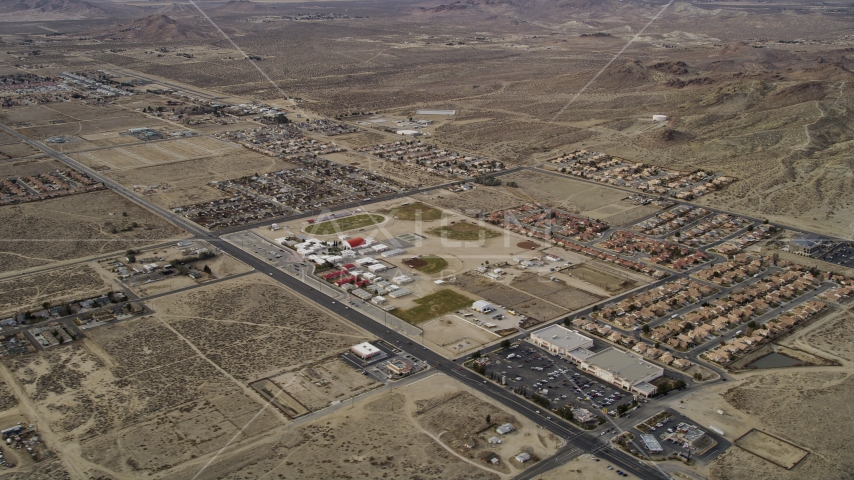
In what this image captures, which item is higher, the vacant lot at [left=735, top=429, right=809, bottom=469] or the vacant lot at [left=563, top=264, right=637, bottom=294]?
the vacant lot at [left=563, top=264, right=637, bottom=294]

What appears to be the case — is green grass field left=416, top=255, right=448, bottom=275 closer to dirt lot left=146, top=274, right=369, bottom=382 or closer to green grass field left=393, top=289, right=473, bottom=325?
green grass field left=393, top=289, right=473, bottom=325

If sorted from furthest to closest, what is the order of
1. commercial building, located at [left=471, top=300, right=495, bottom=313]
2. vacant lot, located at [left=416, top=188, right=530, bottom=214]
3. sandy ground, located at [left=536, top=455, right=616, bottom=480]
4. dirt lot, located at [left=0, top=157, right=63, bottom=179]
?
1. dirt lot, located at [left=0, top=157, right=63, bottom=179]
2. vacant lot, located at [left=416, top=188, right=530, bottom=214]
3. commercial building, located at [left=471, top=300, right=495, bottom=313]
4. sandy ground, located at [left=536, top=455, right=616, bottom=480]

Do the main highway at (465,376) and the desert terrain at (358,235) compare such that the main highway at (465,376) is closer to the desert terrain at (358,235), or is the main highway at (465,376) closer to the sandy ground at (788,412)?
the desert terrain at (358,235)

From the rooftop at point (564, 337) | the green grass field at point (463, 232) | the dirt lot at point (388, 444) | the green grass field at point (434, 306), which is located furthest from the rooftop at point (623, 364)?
the green grass field at point (463, 232)

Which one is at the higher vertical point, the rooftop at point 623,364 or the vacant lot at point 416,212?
the rooftop at point 623,364

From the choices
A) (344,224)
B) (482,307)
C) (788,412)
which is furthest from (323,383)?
(344,224)

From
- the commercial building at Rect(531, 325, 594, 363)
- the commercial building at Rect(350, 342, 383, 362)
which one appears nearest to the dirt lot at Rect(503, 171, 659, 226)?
the commercial building at Rect(531, 325, 594, 363)

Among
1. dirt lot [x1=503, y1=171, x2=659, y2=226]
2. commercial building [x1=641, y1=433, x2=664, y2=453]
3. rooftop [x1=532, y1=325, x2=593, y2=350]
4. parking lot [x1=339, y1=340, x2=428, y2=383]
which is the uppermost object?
dirt lot [x1=503, y1=171, x2=659, y2=226]

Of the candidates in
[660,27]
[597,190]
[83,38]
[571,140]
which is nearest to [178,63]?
[83,38]
